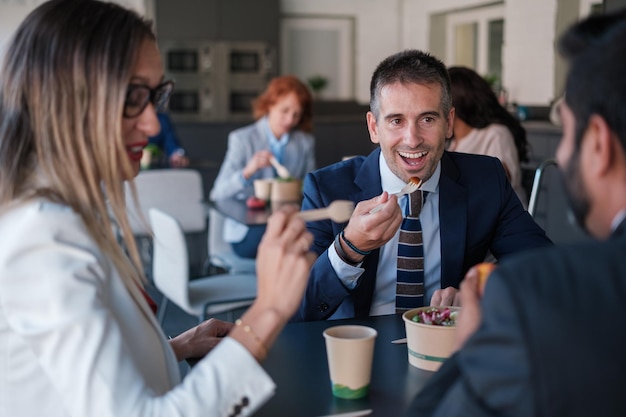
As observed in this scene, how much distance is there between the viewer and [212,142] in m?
8.03

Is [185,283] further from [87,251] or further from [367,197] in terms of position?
[87,251]

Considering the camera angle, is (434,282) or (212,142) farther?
(212,142)

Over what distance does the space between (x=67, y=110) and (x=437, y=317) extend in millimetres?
703

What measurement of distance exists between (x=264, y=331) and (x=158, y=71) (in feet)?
1.29

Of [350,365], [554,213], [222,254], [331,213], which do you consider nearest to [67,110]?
[331,213]

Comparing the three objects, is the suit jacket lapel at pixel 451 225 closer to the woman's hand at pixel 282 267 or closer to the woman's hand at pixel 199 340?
the woman's hand at pixel 199 340

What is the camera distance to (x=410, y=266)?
1.78 meters

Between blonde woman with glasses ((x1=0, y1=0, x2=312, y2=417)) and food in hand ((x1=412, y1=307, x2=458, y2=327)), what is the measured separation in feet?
1.19

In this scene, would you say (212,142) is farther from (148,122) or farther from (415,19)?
(148,122)

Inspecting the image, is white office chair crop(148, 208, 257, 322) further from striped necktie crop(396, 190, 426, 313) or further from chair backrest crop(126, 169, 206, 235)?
striped necktie crop(396, 190, 426, 313)

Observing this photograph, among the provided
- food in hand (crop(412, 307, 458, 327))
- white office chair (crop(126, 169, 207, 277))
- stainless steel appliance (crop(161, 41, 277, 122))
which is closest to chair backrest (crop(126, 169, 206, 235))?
white office chair (crop(126, 169, 207, 277))

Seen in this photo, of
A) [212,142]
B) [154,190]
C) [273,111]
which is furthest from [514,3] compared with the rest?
[154,190]

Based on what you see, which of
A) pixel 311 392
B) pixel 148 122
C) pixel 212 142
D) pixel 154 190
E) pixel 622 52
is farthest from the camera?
pixel 212 142

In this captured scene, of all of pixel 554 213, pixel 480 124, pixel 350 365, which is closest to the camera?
pixel 350 365
